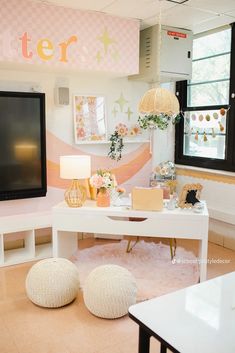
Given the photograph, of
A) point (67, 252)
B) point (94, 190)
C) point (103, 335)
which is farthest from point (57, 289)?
point (94, 190)

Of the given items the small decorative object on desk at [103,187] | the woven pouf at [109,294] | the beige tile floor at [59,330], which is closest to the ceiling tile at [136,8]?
the small decorative object on desk at [103,187]

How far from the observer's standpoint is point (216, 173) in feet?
13.6

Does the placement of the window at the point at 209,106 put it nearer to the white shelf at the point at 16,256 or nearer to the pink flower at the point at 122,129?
the pink flower at the point at 122,129

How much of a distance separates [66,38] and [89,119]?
3.29 ft

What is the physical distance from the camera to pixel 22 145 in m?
3.52

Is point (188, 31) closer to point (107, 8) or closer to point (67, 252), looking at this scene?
point (107, 8)

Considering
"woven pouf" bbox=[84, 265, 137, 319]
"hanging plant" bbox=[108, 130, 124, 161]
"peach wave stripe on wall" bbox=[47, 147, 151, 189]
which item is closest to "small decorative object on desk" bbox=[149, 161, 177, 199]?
"peach wave stripe on wall" bbox=[47, 147, 151, 189]

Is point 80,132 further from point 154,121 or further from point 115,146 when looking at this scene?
point 154,121

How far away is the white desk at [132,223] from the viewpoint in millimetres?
2936

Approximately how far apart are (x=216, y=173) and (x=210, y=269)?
125cm

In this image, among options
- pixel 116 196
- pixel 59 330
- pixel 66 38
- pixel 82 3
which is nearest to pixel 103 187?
pixel 116 196

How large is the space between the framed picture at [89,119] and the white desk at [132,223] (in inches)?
40.8

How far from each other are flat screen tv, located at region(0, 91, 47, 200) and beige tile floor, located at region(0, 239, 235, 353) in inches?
43.1

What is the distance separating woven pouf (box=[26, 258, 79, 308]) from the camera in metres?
2.58
